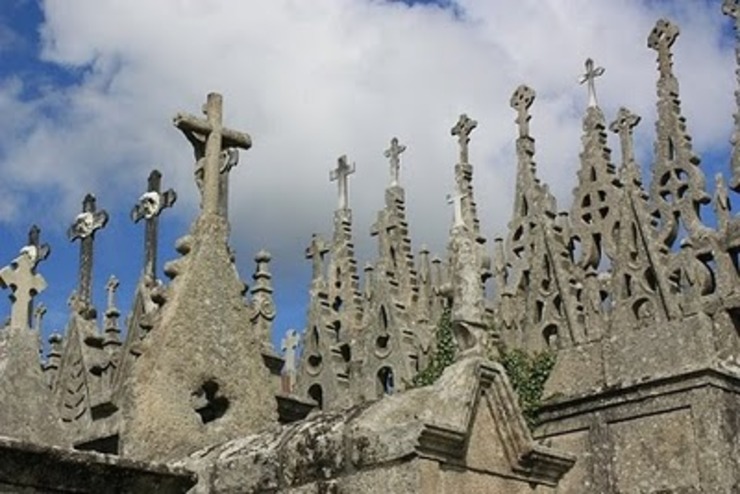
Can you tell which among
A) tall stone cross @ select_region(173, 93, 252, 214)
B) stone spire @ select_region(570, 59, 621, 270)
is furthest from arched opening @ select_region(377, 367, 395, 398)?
tall stone cross @ select_region(173, 93, 252, 214)

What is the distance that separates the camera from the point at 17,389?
727 cm

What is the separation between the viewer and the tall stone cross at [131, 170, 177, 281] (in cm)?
1855

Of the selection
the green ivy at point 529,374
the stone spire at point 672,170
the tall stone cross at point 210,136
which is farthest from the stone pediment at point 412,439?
the stone spire at point 672,170

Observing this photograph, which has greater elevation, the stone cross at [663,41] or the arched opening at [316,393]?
the stone cross at [663,41]

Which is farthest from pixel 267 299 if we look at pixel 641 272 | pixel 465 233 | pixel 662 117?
pixel 465 233

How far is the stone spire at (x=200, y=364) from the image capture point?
595cm

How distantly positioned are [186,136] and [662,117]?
11454mm

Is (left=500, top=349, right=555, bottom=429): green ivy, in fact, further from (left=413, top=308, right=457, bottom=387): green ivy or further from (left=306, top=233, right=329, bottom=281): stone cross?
(left=306, top=233, right=329, bottom=281): stone cross

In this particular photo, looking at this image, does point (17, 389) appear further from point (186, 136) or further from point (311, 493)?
point (311, 493)

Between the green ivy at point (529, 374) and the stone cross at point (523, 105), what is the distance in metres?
4.49

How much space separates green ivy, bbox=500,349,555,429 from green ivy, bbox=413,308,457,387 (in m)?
1.35

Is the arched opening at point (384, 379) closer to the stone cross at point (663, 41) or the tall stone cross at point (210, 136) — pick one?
the stone cross at point (663, 41)

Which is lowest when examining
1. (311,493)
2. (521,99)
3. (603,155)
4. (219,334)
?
(311,493)

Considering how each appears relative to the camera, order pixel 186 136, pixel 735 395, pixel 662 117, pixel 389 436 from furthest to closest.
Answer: pixel 662 117 < pixel 735 395 < pixel 186 136 < pixel 389 436
